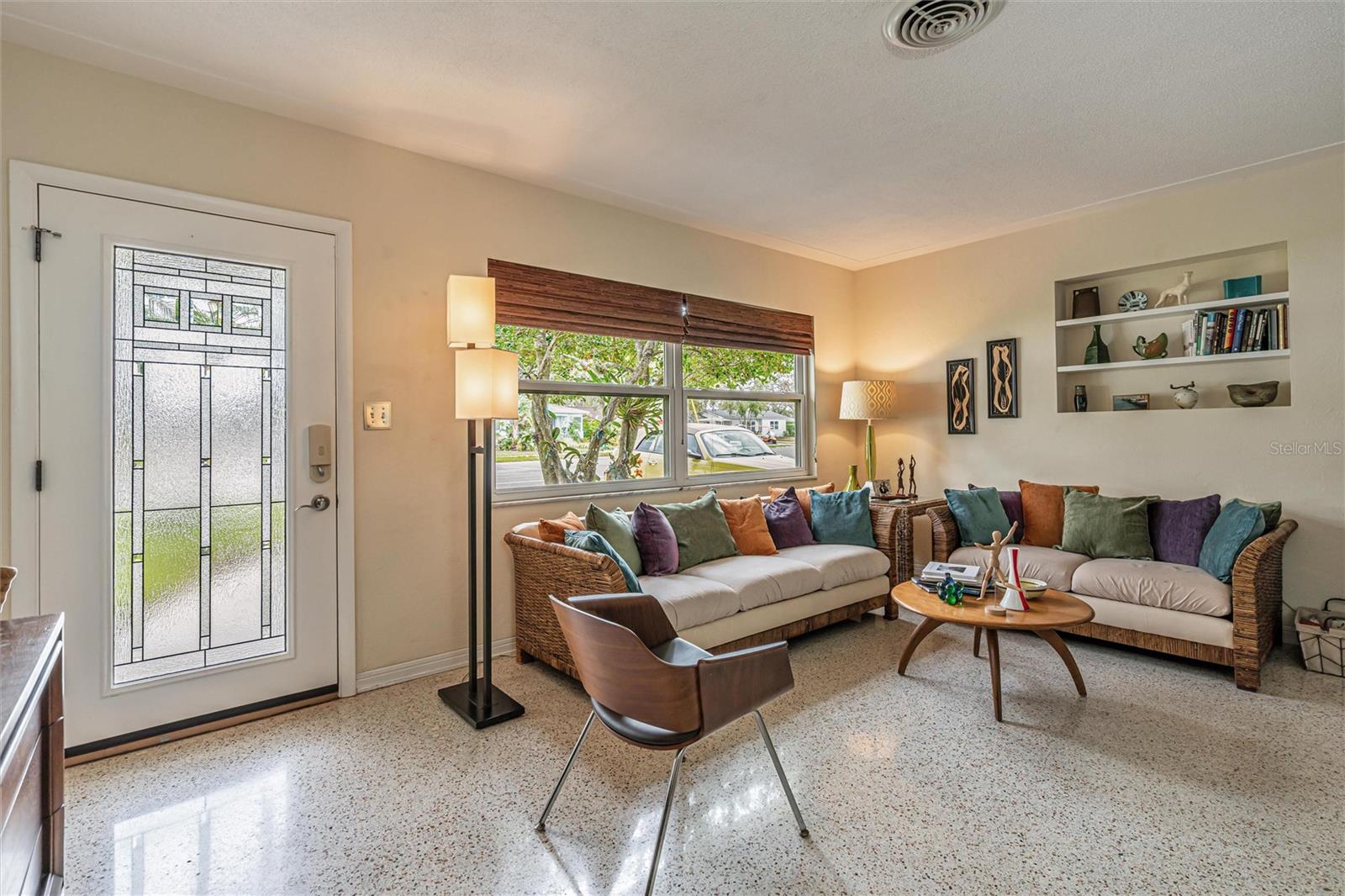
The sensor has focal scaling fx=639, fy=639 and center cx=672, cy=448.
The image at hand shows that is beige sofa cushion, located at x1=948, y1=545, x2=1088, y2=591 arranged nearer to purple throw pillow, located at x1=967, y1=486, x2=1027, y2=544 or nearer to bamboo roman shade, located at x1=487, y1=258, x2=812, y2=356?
purple throw pillow, located at x1=967, y1=486, x2=1027, y2=544

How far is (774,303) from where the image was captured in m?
4.92

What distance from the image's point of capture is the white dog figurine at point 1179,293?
12.8ft

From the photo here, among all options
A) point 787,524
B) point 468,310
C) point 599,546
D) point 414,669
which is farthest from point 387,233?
point 787,524

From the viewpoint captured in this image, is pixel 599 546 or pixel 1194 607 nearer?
pixel 599 546

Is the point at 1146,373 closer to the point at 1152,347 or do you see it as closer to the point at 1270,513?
the point at 1152,347

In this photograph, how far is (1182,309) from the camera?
3.87 m

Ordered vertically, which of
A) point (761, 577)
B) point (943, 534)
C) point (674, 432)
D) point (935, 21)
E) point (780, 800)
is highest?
point (935, 21)

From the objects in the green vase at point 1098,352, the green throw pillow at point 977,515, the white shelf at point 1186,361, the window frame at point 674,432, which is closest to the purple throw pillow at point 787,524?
the window frame at point 674,432

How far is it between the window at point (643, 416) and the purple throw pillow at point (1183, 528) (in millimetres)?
2346

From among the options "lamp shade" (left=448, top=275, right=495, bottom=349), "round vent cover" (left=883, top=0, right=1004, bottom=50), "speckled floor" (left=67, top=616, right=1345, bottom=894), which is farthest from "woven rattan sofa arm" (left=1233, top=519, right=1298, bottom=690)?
"lamp shade" (left=448, top=275, right=495, bottom=349)

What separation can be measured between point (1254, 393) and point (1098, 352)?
0.86m

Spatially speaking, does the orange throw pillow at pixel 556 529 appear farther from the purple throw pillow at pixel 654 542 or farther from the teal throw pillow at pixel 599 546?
the purple throw pillow at pixel 654 542

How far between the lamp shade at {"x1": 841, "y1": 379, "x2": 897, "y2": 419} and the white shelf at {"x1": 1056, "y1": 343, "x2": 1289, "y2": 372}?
1.13 metres

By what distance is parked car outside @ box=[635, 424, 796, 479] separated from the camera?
431 cm
